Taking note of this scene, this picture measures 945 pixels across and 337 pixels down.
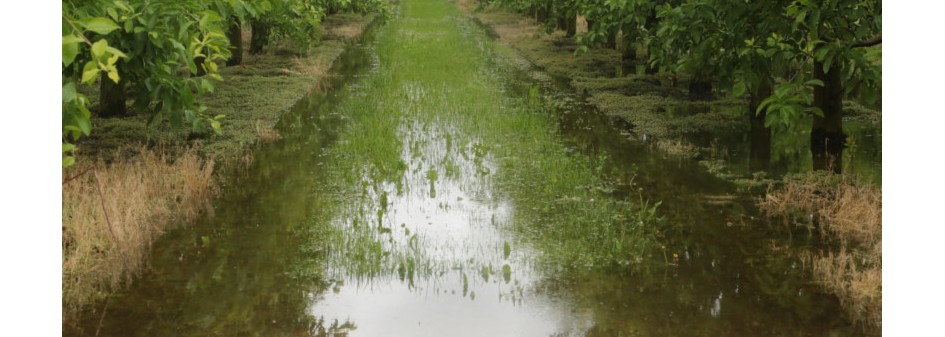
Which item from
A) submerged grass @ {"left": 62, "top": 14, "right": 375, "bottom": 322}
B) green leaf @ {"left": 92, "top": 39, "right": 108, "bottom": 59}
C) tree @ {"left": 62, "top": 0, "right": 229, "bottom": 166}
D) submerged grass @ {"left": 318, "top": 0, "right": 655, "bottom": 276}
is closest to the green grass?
submerged grass @ {"left": 62, "top": 14, "right": 375, "bottom": 322}

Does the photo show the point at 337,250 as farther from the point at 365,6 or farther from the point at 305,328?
the point at 365,6

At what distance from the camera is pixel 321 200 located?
11.4m

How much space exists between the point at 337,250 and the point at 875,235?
18.5ft

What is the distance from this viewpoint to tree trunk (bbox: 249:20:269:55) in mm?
25803

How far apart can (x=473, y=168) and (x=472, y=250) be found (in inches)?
157

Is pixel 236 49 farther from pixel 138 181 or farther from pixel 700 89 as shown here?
pixel 138 181

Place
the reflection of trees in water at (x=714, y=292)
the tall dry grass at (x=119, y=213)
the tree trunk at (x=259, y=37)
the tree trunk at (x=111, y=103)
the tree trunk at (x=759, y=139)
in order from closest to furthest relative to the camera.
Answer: the reflection of trees in water at (x=714, y=292), the tall dry grass at (x=119, y=213), the tree trunk at (x=759, y=139), the tree trunk at (x=111, y=103), the tree trunk at (x=259, y=37)

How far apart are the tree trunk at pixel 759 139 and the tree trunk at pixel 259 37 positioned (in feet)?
48.3

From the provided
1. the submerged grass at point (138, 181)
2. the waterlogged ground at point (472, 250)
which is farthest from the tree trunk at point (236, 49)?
the waterlogged ground at point (472, 250)

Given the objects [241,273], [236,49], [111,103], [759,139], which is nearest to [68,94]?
[241,273]

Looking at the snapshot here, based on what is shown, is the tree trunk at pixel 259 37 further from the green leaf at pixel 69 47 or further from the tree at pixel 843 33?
the green leaf at pixel 69 47

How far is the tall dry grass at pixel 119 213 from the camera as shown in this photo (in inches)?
312

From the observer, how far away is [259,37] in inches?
1051

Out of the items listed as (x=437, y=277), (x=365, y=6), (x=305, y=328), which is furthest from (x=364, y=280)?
(x=365, y=6)
